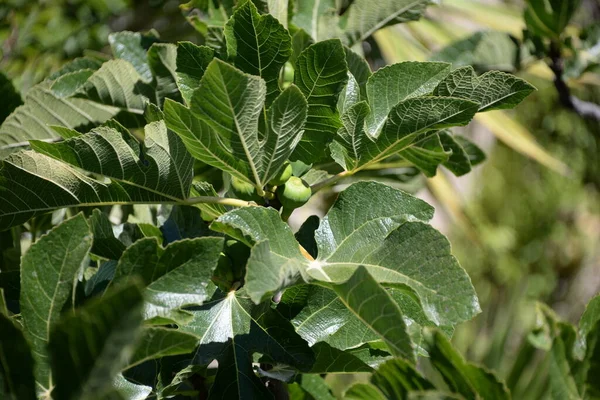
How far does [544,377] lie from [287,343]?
190cm

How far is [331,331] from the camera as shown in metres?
0.52

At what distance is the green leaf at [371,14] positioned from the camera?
0.73 m

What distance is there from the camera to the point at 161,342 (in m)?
0.39

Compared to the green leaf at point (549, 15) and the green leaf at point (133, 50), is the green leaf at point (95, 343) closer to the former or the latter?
the green leaf at point (133, 50)

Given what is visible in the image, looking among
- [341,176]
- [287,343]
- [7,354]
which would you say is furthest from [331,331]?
[7,354]

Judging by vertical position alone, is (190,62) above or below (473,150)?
above

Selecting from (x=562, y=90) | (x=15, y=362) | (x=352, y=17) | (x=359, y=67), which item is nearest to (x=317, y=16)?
(x=352, y=17)

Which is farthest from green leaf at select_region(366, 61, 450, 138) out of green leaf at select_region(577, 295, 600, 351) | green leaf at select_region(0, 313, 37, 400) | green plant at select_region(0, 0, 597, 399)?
green leaf at select_region(0, 313, 37, 400)

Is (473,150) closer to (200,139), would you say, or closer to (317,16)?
(317,16)

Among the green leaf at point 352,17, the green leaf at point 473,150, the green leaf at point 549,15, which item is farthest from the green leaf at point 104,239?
the green leaf at point 549,15

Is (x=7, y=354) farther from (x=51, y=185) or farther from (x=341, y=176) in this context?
(x=341, y=176)

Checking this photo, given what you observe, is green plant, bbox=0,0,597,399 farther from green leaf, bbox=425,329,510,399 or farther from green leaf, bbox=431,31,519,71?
green leaf, bbox=431,31,519,71

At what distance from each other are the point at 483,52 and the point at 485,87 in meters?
0.48

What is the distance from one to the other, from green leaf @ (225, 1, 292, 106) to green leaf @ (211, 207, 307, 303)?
123mm
